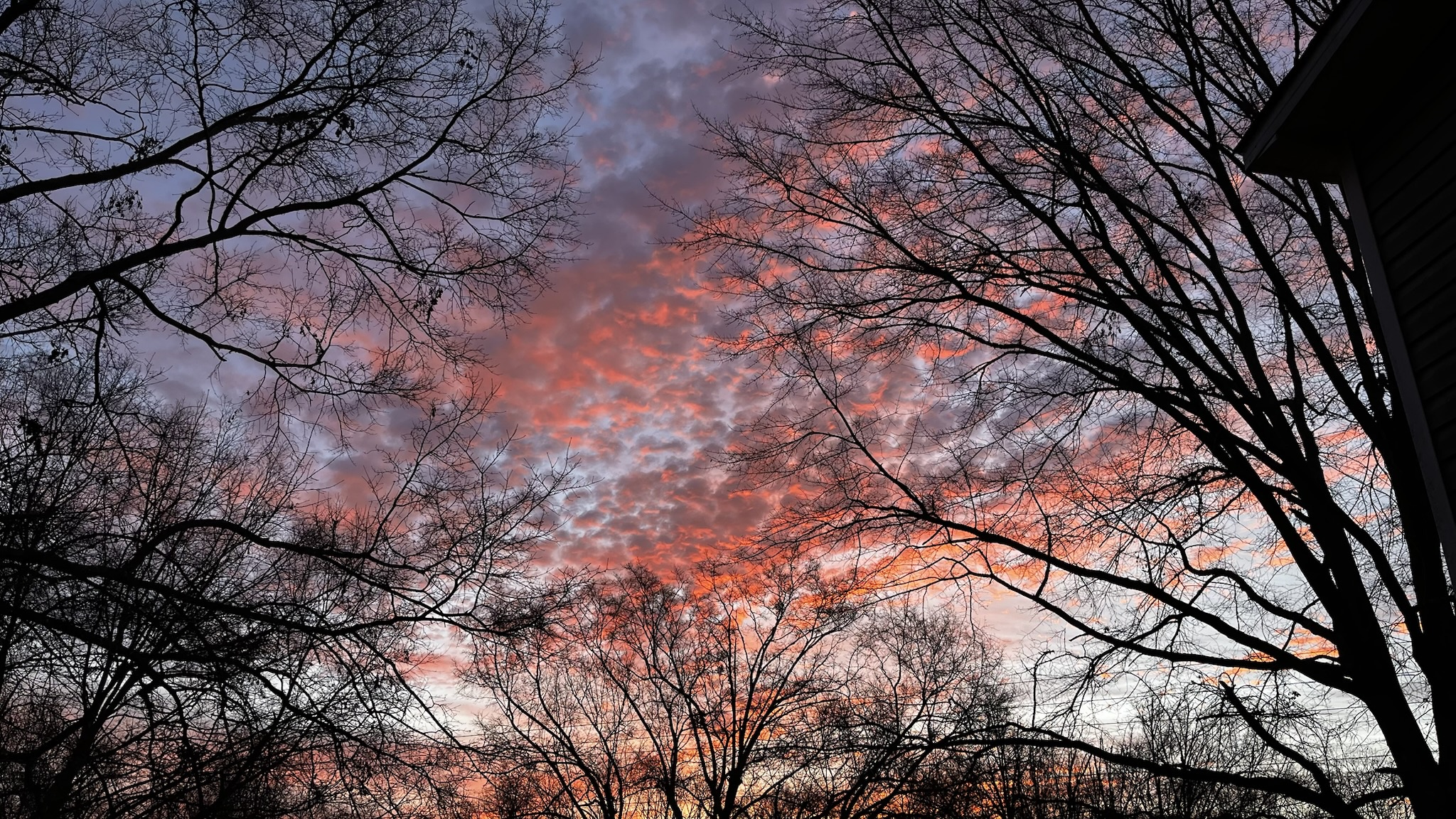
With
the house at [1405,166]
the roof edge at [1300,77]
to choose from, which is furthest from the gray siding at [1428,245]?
the roof edge at [1300,77]

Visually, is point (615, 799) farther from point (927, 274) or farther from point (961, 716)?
point (927, 274)

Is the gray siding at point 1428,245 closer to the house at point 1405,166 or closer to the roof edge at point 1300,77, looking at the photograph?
the house at point 1405,166

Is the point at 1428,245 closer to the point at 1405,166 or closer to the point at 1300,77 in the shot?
the point at 1405,166

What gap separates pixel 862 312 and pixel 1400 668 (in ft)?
17.8

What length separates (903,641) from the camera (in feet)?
80.2

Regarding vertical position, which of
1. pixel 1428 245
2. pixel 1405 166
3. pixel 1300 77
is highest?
pixel 1300 77

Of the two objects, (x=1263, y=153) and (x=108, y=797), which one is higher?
(x=1263, y=153)

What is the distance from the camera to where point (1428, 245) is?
4.14 meters

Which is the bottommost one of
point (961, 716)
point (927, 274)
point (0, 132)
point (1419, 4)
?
point (961, 716)

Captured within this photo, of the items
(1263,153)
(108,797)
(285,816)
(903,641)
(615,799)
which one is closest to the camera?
(1263,153)

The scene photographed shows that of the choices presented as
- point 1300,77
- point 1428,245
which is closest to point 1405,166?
point 1428,245

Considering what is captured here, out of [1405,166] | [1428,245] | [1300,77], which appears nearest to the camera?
[1428,245]

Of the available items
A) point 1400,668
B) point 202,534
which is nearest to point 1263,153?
point 1400,668

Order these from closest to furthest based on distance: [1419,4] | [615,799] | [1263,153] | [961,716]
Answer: [1419,4] → [1263,153] → [961,716] → [615,799]
